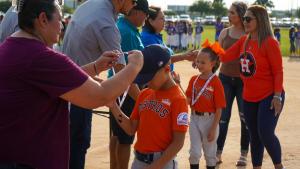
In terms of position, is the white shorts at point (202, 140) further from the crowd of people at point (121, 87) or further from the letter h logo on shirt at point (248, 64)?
the letter h logo on shirt at point (248, 64)

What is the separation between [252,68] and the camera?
20.0ft

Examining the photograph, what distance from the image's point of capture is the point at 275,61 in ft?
19.3

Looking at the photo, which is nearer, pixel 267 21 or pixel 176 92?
pixel 176 92

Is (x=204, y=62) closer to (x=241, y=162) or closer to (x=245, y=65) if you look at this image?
(x=245, y=65)

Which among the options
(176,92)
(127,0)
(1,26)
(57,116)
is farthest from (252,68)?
(57,116)

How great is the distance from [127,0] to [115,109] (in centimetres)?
126

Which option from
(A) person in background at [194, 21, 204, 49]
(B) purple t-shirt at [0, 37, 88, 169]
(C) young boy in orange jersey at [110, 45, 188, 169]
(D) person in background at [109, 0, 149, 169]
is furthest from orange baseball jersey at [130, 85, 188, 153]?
(A) person in background at [194, 21, 204, 49]

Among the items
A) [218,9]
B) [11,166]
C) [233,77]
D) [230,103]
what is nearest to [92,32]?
[11,166]

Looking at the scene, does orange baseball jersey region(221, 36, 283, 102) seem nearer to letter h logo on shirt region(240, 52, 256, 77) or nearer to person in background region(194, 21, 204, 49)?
letter h logo on shirt region(240, 52, 256, 77)

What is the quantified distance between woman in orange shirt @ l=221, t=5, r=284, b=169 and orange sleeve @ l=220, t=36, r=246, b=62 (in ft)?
0.90

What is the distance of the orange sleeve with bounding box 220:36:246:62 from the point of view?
21.3 feet

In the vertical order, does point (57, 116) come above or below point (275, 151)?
above

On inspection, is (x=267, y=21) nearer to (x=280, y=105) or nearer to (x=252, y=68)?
(x=252, y=68)

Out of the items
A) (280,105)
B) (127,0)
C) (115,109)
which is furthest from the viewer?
(280,105)
